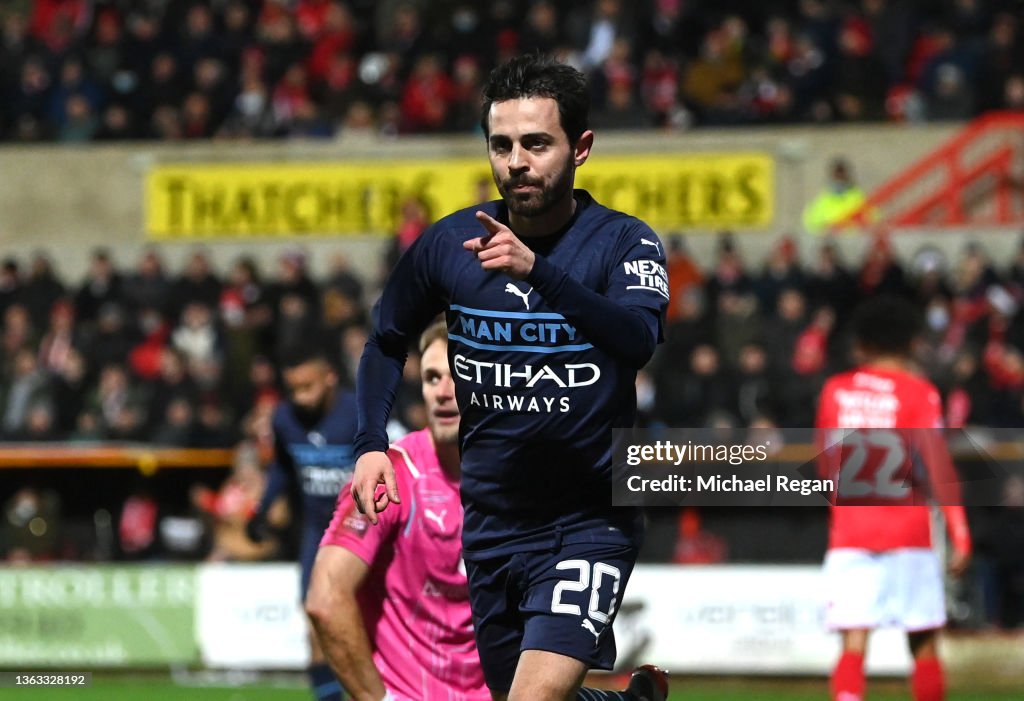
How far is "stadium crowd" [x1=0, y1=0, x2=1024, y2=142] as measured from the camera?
2092 centimetres

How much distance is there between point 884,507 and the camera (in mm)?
9312

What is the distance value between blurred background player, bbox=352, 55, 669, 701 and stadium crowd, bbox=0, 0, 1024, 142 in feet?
52.0

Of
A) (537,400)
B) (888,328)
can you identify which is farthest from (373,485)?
(888,328)

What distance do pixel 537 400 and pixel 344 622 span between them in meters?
1.25

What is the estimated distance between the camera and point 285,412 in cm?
1056

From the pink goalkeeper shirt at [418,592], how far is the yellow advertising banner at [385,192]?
46.6 feet

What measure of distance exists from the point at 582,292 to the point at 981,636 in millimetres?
9511

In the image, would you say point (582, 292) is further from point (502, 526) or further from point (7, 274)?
point (7, 274)

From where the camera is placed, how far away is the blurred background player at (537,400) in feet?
17.1

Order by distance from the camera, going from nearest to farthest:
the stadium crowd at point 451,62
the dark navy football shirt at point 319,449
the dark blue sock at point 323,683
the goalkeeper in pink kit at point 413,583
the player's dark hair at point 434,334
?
the goalkeeper in pink kit at point 413,583, the player's dark hair at point 434,334, the dark blue sock at point 323,683, the dark navy football shirt at point 319,449, the stadium crowd at point 451,62

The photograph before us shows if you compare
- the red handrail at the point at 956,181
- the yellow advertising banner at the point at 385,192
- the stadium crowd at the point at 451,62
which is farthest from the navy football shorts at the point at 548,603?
the stadium crowd at the point at 451,62

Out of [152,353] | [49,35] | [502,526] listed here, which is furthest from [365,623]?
[49,35]

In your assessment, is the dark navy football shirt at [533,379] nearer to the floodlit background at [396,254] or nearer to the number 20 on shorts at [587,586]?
the number 20 on shorts at [587,586]

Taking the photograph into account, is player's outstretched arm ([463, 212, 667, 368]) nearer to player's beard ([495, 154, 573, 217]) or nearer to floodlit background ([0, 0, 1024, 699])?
player's beard ([495, 154, 573, 217])
